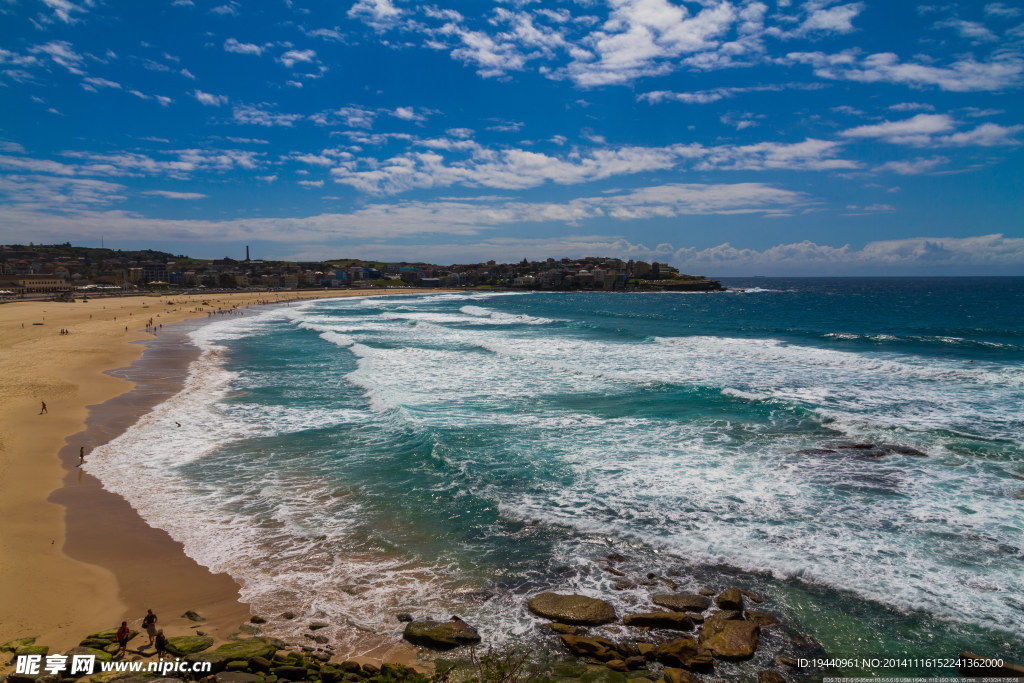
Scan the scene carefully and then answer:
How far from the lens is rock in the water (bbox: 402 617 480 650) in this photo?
798 centimetres

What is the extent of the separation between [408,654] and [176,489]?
918 cm

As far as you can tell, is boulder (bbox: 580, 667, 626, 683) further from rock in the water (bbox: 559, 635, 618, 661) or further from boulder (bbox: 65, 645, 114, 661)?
boulder (bbox: 65, 645, 114, 661)

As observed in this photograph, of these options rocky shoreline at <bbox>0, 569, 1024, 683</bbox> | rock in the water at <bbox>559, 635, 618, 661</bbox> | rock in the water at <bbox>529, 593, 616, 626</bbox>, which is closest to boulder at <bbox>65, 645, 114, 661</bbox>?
rocky shoreline at <bbox>0, 569, 1024, 683</bbox>

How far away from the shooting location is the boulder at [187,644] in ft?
24.7

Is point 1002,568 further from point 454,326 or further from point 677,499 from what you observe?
point 454,326

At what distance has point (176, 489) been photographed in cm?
1371

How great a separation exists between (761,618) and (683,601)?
1.18m

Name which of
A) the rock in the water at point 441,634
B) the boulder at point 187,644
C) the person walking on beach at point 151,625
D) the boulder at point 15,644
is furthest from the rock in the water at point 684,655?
the boulder at point 15,644

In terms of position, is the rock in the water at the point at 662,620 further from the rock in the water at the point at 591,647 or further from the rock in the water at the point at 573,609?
the rock in the water at the point at 591,647

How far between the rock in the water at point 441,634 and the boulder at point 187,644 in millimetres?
2796

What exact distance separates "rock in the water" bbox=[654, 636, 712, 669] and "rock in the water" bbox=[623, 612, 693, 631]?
0.43 metres

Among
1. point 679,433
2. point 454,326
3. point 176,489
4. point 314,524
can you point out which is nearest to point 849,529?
point 679,433

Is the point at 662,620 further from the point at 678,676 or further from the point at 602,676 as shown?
the point at 602,676

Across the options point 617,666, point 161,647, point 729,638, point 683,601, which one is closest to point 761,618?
point 729,638
